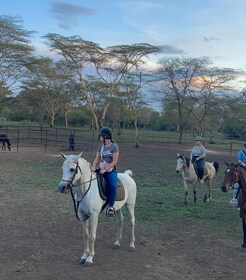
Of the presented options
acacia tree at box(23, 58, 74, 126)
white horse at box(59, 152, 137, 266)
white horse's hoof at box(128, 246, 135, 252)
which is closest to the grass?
white horse's hoof at box(128, 246, 135, 252)

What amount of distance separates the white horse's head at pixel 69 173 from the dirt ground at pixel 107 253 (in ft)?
3.68

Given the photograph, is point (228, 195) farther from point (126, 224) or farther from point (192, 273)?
point (192, 273)

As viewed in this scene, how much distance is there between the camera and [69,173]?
188 inches

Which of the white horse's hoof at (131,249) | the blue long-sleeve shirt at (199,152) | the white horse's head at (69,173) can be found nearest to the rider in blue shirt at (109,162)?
the white horse's head at (69,173)

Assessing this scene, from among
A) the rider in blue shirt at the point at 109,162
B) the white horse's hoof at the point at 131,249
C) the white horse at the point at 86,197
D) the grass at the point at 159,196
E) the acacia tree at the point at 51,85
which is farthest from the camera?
the acacia tree at the point at 51,85

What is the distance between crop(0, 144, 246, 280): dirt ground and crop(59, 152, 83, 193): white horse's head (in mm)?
1120

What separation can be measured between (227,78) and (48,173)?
30.0 m

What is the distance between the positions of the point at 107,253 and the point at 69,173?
5.16 ft

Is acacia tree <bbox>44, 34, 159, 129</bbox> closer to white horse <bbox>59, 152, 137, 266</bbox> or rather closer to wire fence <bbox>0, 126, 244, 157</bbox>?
wire fence <bbox>0, 126, 244, 157</bbox>

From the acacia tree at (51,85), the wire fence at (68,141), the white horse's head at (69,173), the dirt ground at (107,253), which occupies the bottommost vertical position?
the dirt ground at (107,253)

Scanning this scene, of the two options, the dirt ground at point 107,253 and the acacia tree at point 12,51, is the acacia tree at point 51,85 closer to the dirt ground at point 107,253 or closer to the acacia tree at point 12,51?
the acacia tree at point 12,51

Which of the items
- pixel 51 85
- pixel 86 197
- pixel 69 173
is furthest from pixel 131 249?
pixel 51 85

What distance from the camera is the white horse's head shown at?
4.71 meters

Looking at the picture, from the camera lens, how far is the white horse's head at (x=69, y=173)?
4707 millimetres
